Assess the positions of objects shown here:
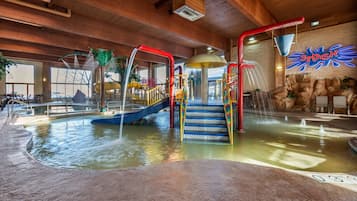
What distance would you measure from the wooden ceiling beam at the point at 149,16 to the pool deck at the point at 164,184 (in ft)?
14.2

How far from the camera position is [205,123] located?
16.4ft

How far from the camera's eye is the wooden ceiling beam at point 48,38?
7.48 m

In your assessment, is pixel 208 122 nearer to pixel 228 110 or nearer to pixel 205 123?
pixel 205 123

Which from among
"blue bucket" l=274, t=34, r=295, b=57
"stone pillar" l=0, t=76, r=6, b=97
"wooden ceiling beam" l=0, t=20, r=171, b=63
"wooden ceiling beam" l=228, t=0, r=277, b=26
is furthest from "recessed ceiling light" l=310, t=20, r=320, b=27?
"stone pillar" l=0, t=76, r=6, b=97

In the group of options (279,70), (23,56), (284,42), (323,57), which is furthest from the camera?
(23,56)

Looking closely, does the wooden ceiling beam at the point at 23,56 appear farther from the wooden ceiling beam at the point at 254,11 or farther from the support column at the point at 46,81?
the wooden ceiling beam at the point at 254,11

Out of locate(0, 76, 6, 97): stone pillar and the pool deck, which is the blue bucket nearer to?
Answer: the pool deck

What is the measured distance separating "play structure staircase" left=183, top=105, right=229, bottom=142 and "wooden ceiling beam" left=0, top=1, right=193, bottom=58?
5.06 meters

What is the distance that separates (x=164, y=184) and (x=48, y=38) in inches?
386

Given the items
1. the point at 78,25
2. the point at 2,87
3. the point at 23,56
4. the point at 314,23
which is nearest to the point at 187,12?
the point at 78,25

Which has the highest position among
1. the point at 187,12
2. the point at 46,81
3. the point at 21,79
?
the point at 187,12

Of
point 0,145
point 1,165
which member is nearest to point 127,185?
point 1,165

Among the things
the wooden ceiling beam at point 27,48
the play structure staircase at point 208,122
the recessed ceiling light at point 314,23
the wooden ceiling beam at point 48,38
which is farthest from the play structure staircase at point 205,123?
the wooden ceiling beam at point 27,48

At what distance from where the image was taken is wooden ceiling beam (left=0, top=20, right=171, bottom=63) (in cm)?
748
